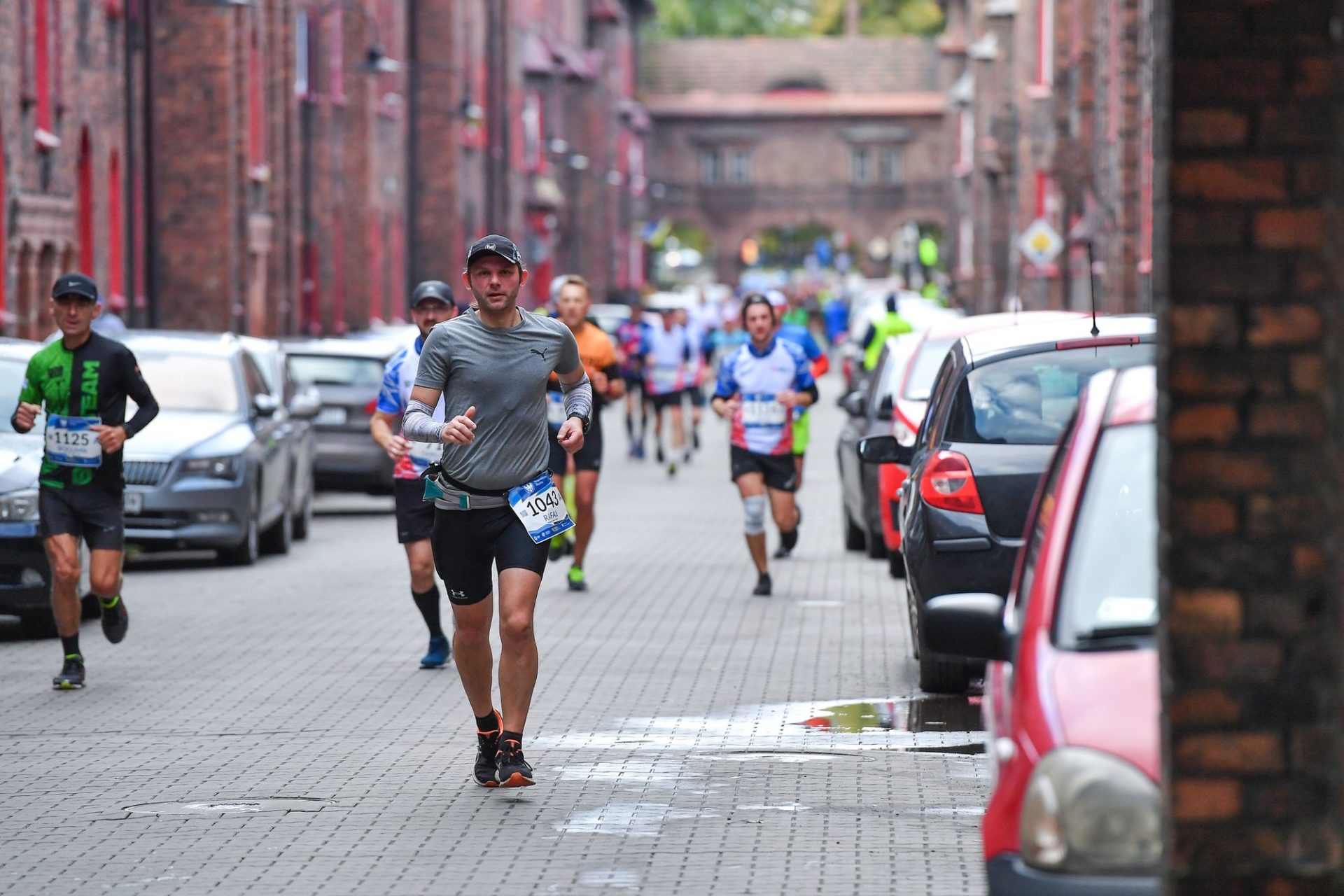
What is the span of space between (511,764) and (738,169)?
94.4 metres

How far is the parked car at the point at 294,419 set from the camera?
18922 millimetres

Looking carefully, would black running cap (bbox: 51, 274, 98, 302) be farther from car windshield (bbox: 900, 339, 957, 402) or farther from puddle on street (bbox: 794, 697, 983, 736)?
car windshield (bbox: 900, 339, 957, 402)

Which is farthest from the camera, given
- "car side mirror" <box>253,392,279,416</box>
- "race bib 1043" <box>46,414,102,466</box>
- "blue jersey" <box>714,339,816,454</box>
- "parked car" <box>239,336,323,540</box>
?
"parked car" <box>239,336,323,540</box>

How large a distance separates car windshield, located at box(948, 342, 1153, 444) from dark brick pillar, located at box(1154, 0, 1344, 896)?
6454 mm

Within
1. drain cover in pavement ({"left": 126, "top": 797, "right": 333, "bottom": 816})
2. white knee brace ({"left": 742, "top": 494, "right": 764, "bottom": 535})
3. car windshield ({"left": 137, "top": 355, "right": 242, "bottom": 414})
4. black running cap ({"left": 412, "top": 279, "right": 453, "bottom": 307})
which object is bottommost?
drain cover in pavement ({"left": 126, "top": 797, "right": 333, "bottom": 816})

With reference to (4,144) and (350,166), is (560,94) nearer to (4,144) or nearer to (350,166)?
(350,166)

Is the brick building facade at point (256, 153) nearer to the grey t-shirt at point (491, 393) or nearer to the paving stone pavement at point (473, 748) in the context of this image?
the paving stone pavement at point (473, 748)

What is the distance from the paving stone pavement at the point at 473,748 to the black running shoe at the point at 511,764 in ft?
0.17

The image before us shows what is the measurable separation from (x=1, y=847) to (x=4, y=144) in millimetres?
20790

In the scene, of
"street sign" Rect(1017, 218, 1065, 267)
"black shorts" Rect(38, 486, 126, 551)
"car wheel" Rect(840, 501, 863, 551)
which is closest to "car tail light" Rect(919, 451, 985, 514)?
"black shorts" Rect(38, 486, 126, 551)

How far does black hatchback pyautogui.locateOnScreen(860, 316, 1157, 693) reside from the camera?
32.7 ft

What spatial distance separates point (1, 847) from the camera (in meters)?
7.48

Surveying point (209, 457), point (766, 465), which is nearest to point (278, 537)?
point (209, 457)

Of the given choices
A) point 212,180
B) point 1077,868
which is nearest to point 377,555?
point 1077,868
